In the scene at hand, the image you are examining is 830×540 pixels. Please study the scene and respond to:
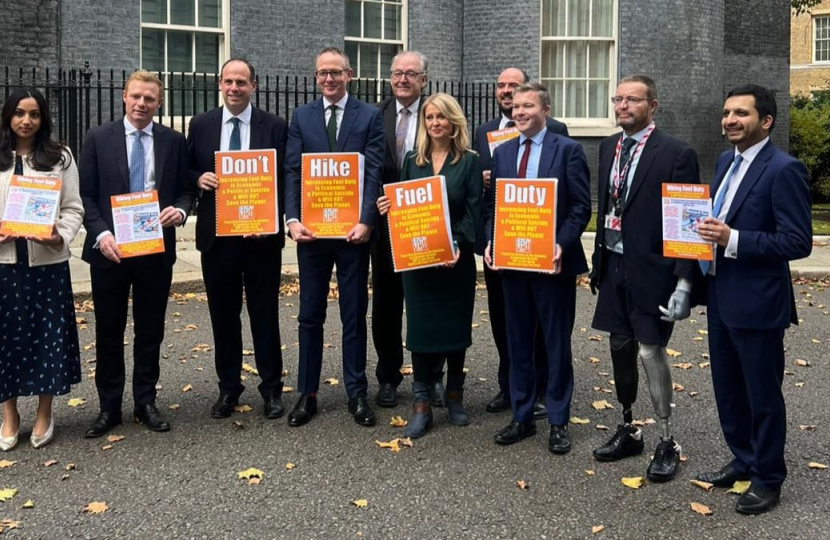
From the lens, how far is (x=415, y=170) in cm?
609

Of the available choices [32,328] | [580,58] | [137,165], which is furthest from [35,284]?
Result: [580,58]

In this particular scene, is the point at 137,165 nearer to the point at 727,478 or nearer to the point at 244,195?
the point at 244,195

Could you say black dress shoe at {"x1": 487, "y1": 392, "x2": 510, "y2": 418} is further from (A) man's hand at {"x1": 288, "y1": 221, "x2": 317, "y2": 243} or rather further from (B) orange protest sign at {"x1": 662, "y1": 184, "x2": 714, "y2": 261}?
(B) orange protest sign at {"x1": 662, "y1": 184, "x2": 714, "y2": 261}

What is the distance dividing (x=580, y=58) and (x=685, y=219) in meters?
14.3

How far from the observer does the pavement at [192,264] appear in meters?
10.8

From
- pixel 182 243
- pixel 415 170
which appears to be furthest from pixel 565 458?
pixel 182 243

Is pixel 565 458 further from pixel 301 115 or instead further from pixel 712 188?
pixel 301 115

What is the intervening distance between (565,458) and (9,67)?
437 inches

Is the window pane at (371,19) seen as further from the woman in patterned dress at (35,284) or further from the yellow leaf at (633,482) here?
the yellow leaf at (633,482)

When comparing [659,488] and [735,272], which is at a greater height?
[735,272]

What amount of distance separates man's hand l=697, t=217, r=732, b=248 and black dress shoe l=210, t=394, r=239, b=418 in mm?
3252

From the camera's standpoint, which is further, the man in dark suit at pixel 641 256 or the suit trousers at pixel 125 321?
the suit trousers at pixel 125 321

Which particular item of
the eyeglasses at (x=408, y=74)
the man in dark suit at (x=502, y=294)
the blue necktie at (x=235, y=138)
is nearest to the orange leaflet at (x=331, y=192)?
the blue necktie at (x=235, y=138)

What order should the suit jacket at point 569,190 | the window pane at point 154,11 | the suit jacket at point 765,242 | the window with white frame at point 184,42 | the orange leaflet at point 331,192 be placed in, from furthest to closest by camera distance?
the window with white frame at point 184,42 < the window pane at point 154,11 < the orange leaflet at point 331,192 < the suit jacket at point 569,190 < the suit jacket at point 765,242
